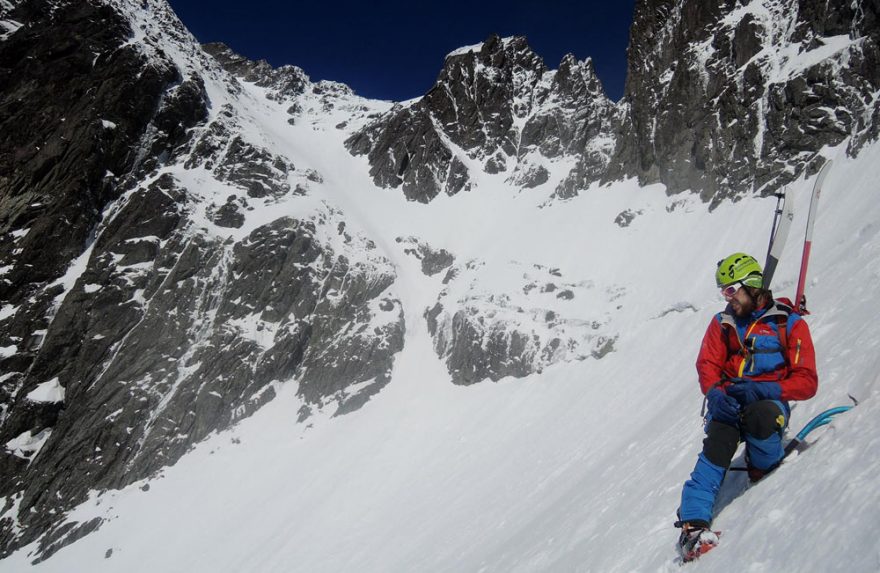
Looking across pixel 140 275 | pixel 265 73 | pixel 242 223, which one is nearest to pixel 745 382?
pixel 140 275

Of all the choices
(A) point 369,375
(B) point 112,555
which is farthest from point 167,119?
(B) point 112,555

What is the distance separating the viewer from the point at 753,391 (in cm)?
425

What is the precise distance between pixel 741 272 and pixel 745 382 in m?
1.00

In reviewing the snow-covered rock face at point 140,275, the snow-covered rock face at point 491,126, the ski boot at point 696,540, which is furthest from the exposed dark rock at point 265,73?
the ski boot at point 696,540

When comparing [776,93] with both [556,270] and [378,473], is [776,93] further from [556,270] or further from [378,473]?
[378,473]

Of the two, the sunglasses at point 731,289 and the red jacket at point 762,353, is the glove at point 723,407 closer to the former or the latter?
the red jacket at point 762,353

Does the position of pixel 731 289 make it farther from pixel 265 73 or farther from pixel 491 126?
pixel 265 73

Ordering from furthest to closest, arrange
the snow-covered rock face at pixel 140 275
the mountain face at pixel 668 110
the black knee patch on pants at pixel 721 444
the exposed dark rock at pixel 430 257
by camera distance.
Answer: the exposed dark rock at pixel 430 257
the snow-covered rock face at pixel 140 275
the mountain face at pixel 668 110
the black knee patch on pants at pixel 721 444

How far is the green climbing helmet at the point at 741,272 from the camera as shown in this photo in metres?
4.58

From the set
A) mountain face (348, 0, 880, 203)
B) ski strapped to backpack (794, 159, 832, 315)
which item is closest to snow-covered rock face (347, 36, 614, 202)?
mountain face (348, 0, 880, 203)

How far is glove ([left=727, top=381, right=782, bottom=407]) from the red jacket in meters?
0.07

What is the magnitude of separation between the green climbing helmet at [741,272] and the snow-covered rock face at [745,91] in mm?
29987

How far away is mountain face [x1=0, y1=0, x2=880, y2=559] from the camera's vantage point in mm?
36438

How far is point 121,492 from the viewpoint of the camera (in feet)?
134
